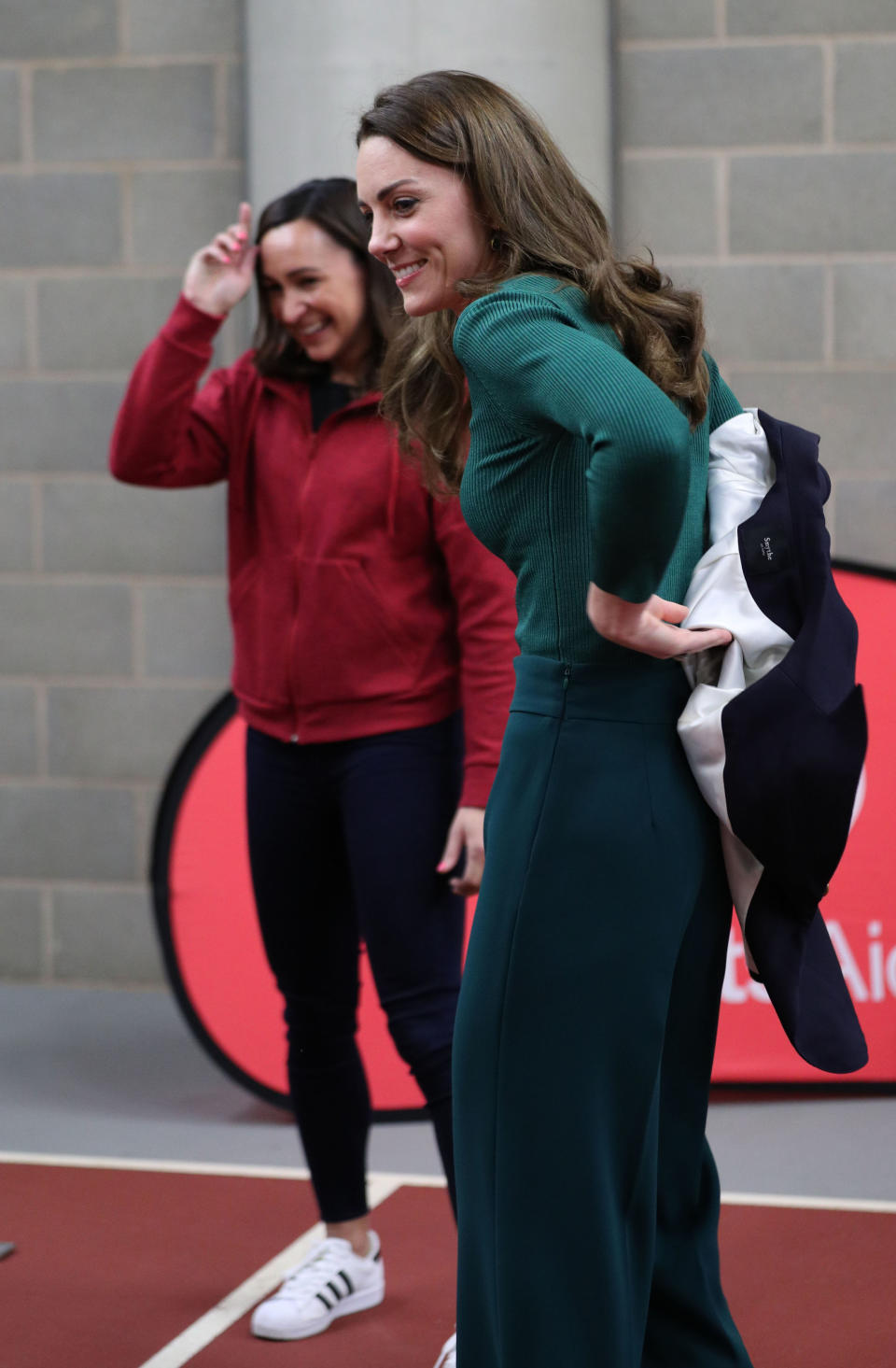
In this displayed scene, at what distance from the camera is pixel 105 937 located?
3.63 metres

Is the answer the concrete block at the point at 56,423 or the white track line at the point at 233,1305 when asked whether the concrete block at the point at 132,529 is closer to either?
the concrete block at the point at 56,423

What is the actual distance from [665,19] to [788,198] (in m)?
0.48

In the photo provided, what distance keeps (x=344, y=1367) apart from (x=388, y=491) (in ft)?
3.62

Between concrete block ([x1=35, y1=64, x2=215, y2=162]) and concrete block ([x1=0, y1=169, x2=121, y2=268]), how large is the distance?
2.4 inches

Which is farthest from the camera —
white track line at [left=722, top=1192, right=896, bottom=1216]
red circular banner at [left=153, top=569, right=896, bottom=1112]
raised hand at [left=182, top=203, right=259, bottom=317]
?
red circular banner at [left=153, top=569, right=896, bottom=1112]

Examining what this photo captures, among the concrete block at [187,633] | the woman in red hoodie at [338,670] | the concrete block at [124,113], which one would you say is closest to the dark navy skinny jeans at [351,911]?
the woman in red hoodie at [338,670]

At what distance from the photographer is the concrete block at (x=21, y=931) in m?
3.66

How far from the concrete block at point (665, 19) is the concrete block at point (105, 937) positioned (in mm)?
2295

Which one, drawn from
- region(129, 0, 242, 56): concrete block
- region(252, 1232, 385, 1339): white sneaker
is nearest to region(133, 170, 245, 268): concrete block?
region(129, 0, 242, 56): concrete block

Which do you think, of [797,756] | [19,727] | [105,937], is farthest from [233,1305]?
[19,727]

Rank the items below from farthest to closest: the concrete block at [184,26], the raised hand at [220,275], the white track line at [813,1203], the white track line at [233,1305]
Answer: the concrete block at [184,26] → the white track line at [813,1203] → the raised hand at [220,275] → the white track line at [233,1305]

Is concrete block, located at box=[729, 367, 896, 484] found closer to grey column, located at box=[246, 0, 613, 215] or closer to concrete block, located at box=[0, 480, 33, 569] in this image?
grey column, located at box=[246, 0, 613, 215]

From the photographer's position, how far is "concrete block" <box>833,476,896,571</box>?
332 cm

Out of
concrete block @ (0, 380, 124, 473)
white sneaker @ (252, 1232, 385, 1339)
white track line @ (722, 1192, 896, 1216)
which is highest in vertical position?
concrete block @ (0, 380, 124, 473)
